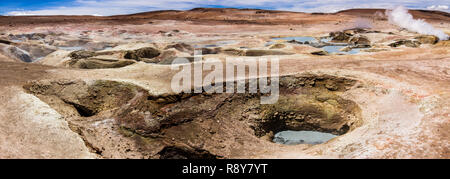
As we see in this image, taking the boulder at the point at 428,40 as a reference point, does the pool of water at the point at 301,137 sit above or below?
below

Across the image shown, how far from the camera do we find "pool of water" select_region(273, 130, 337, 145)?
8023 millimetres

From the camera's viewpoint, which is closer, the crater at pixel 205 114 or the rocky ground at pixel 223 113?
the rocky ground at pixel 223 113

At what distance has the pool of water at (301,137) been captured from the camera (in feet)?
26.3

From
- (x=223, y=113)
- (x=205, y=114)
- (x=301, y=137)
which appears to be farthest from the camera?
(x=301, y=137)

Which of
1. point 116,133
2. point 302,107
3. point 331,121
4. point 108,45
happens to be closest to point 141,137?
point 116,133

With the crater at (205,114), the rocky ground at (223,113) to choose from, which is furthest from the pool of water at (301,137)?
the rocky ground at (223,113)

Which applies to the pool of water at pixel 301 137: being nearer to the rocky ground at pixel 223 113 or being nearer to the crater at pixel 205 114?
the crater at pixel 205 114

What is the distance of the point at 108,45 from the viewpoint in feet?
72.8

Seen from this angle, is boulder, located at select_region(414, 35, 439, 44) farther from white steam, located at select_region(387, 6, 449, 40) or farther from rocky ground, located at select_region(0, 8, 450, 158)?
rocky ground, located at select_region(0, 8, 450, 158)

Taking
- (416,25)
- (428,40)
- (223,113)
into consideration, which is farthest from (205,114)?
(416,25)

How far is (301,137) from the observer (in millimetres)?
8492

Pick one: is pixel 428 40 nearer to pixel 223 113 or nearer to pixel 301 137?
pixel 301 137
